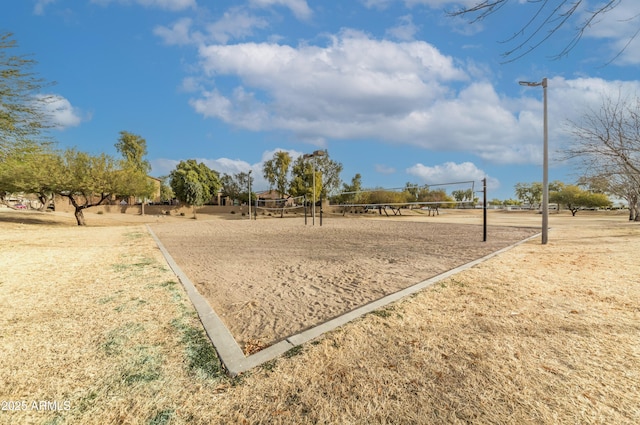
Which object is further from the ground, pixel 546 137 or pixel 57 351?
pixel 546 137

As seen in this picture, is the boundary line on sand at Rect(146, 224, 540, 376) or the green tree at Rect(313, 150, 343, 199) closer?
the boundary line on sand at Rect(146, 224, 540, 376)

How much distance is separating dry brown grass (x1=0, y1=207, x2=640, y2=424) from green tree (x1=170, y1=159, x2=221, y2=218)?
38.7 metres

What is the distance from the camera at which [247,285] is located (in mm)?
5016

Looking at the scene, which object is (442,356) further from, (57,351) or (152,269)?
(152,269)

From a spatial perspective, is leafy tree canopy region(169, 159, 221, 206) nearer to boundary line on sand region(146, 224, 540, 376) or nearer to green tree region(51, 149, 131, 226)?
green tree region(51, 149, 131, 226)

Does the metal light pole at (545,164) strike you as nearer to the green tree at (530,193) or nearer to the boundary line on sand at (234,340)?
the boundary line on sand at (234,340)

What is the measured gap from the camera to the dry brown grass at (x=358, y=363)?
76.4 inches

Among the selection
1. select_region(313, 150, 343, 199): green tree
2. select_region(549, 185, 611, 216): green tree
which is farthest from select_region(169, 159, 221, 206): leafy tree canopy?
select_region(549, 185, 611, 216): green tree

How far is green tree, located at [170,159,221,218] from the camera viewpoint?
40812 mm

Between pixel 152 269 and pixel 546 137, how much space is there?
12.5 meters

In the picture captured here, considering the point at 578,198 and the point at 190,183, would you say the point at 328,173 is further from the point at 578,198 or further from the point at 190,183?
the point at 578,198

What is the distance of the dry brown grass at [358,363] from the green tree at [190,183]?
38.7 meters

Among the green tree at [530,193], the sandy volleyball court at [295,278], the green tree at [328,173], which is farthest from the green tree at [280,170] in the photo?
the green tree at [530,193]

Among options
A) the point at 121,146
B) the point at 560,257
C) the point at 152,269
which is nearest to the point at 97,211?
the point at 121,146
